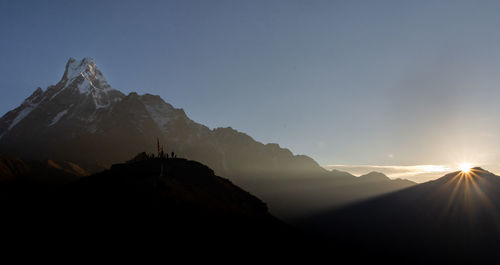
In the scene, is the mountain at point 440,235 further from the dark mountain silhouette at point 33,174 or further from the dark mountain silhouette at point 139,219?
the dark mountain silhouette at point 33,174

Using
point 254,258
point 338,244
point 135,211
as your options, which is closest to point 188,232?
point 135,211

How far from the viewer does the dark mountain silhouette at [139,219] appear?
3912 centimetres

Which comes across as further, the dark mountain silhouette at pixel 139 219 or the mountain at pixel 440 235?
the mountain at pixel 440 235

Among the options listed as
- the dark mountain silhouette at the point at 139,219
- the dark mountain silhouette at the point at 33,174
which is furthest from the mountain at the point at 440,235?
the dark mountain silhouette at the point at 33,174

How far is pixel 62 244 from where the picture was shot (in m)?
35.9

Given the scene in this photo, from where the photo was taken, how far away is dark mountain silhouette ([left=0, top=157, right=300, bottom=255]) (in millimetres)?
39125

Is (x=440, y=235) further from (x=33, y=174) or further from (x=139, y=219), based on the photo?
(x=33, y=174)

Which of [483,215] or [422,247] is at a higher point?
[483,215]

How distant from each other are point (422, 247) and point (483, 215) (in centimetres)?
4587

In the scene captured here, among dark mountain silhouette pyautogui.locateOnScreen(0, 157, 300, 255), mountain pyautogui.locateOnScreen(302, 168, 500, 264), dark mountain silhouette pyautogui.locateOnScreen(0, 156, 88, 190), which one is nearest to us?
dark mountain silhouette pyautogui.locateOnScreen(0, 157, 300, 255)

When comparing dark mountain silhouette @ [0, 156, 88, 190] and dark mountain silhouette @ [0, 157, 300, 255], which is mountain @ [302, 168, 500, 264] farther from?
dark mountain silhouette @ [0, 156, 88, 190]

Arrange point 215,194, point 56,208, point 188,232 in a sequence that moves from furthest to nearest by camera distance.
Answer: point 215,194 < point 56,208 < point 188,232

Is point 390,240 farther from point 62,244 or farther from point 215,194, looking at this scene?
point 62,244

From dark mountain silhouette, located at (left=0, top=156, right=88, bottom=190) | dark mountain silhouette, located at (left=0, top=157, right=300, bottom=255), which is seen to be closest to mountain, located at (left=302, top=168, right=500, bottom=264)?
dark mountain silhouette, located at (left=0, top=157, right=300, bottom=255)
